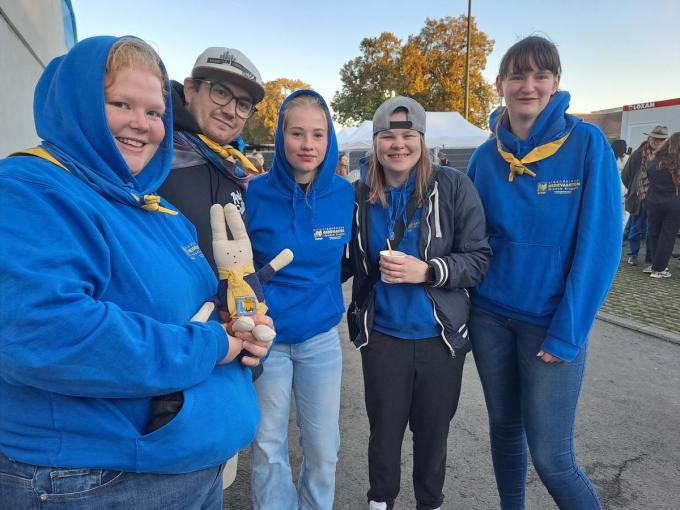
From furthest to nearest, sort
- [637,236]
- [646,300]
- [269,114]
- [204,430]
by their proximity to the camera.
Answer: [269,114] → [637,236] → [646,300] → [204,430]

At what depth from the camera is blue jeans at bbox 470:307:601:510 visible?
1940 millimetres

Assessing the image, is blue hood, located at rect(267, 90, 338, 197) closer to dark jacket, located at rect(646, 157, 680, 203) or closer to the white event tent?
dark jacket, located at rect(646, 157, 680, 203)

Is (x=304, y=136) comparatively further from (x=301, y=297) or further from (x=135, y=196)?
(x=135, y=196)

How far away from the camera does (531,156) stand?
1.96 meters

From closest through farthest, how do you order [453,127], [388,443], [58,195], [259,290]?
1. [58,195]
2. [259,290]
3. [388,443]
4. [453,127]

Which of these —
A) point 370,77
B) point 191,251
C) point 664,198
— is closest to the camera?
point 191,251

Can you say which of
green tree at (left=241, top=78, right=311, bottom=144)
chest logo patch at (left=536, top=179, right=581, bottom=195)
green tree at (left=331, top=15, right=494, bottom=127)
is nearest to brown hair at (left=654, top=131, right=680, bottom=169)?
chest logo patch at (left=536, top=179, right=581, bottom=195)

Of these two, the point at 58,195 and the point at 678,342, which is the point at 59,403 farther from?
the point at 678,342

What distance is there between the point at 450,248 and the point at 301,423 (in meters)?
1.17

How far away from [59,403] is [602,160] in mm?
2057

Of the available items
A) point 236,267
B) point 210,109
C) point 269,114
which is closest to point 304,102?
point 210,109

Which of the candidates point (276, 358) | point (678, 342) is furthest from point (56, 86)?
point (678, 342)

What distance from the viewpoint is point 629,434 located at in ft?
10.4

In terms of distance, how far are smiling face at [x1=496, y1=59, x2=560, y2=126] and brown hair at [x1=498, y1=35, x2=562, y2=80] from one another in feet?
0.05
